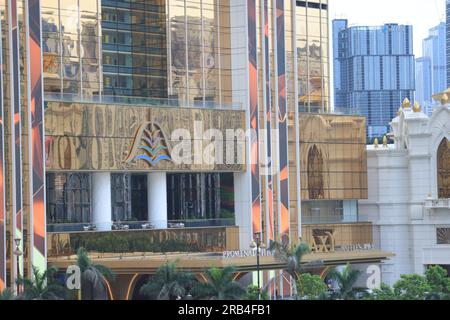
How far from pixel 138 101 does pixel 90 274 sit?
14.1 metres

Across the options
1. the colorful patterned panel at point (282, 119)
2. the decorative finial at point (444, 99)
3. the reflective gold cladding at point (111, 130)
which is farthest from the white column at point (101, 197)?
the decorative finial at point (444, 99)

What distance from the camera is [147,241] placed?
250 feet

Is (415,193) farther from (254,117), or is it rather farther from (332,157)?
(254,117)

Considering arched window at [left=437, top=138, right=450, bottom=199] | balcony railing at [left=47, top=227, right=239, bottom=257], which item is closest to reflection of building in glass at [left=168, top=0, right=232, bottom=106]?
balcony railing at [left=47, top=227, right=239, bottom=257]

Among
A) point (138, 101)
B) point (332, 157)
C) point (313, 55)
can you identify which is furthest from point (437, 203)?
point (138, 101)

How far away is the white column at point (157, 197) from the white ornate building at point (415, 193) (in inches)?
720

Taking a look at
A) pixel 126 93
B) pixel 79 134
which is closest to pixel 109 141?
pixel 79 134

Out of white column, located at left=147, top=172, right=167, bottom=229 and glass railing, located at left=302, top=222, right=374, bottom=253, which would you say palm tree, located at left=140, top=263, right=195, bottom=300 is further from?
glass railing, located at left=302, top=222, right=374, bottom=253

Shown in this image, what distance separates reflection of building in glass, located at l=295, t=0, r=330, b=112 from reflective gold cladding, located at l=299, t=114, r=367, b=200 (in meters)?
1.50

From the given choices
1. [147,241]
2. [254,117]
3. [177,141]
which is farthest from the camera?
[254,117]

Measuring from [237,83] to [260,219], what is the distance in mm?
8729

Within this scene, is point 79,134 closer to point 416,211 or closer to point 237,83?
point 237,83

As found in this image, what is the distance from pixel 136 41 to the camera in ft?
268

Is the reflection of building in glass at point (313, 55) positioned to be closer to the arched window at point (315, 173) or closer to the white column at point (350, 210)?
the arched window at point (315, 173)
